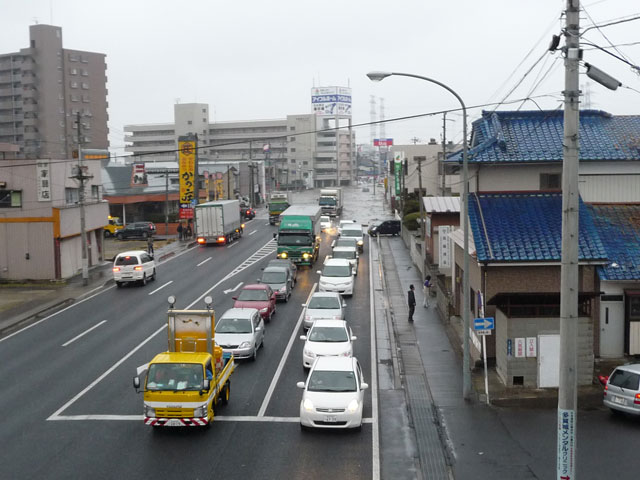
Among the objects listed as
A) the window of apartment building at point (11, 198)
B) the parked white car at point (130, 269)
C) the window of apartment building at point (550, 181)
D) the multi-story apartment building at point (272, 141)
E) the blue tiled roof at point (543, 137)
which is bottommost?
the parked white car at point (130, 269)

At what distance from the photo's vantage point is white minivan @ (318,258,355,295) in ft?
125

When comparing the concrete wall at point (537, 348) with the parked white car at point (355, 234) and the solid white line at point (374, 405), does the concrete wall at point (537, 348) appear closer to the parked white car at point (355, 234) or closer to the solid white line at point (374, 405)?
the solid white line at point (374, 405)

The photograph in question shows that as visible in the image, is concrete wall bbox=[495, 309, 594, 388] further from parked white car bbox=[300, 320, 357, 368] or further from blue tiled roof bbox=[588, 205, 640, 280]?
parked white car bbox=[300, 320, 357, 368]

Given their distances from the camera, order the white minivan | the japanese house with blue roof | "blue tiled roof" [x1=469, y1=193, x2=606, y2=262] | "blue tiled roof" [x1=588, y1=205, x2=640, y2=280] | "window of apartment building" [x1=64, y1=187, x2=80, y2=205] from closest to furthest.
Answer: the japanese house with blue roof → "blue tiled roof" [x1=469, y1=193, x2=606, y2=262] → "blue tiled roof" [x1=588, y1=205, x2=640, y2=280] → the white minivan → "window of apartment building" [x1=64, y1=187, x2=80, y2=205]

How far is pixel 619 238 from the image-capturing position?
25734mm

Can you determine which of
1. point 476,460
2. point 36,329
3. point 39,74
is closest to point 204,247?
point 36,329

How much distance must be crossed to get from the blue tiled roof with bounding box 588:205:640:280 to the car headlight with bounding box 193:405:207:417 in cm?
1425

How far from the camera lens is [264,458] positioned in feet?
53.4

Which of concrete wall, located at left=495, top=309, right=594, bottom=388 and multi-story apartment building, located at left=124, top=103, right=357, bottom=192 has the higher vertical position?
multi-story apartment building, located at left=124, top=103, right=357, bottom=192

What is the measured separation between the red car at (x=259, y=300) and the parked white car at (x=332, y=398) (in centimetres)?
1260

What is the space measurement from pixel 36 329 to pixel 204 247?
29.1m

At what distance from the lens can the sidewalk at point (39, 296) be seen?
3362 cm

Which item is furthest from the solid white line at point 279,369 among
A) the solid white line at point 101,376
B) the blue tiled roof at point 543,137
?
the blue tiled roof at point 543,137

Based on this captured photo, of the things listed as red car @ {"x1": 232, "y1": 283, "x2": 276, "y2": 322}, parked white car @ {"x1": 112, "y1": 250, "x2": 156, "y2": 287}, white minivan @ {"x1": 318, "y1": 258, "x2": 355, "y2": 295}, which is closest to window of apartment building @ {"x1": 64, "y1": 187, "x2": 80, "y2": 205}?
parked white car @ {"x1": 112, "y1": 250, "x2": 156, "y2": 287}
